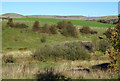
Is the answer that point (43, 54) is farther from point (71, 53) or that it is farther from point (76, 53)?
point (76, 53)

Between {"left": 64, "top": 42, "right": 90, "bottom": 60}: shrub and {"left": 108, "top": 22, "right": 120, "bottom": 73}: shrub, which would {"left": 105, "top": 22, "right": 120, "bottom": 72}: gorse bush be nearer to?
{"left": 108, "top": 22, "right": 120, "bottom": 73}: shrub

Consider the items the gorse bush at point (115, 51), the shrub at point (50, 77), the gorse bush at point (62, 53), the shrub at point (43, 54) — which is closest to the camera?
the gorse bush at point (115, 51)

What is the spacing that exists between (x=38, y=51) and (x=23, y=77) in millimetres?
12359

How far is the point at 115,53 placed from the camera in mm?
5586

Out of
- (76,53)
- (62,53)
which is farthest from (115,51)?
(62,53)

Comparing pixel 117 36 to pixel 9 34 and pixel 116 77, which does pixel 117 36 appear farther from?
pixel 9 34

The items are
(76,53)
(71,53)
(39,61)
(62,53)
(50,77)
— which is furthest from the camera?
(62,53)

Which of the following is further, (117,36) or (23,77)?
(23,77)

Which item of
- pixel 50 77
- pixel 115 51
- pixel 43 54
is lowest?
pixel 43 54

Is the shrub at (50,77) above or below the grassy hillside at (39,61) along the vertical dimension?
above

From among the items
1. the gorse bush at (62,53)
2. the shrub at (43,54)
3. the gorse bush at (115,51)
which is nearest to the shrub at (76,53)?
the gorse bush at (62,53)

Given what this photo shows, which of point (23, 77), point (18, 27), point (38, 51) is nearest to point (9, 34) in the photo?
point (18, 27)

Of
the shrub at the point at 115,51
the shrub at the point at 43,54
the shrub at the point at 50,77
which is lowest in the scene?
the shrub at the point at 43,54

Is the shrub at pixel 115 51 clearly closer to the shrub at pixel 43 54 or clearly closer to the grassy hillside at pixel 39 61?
the grassy hillside at pixel 39 61
